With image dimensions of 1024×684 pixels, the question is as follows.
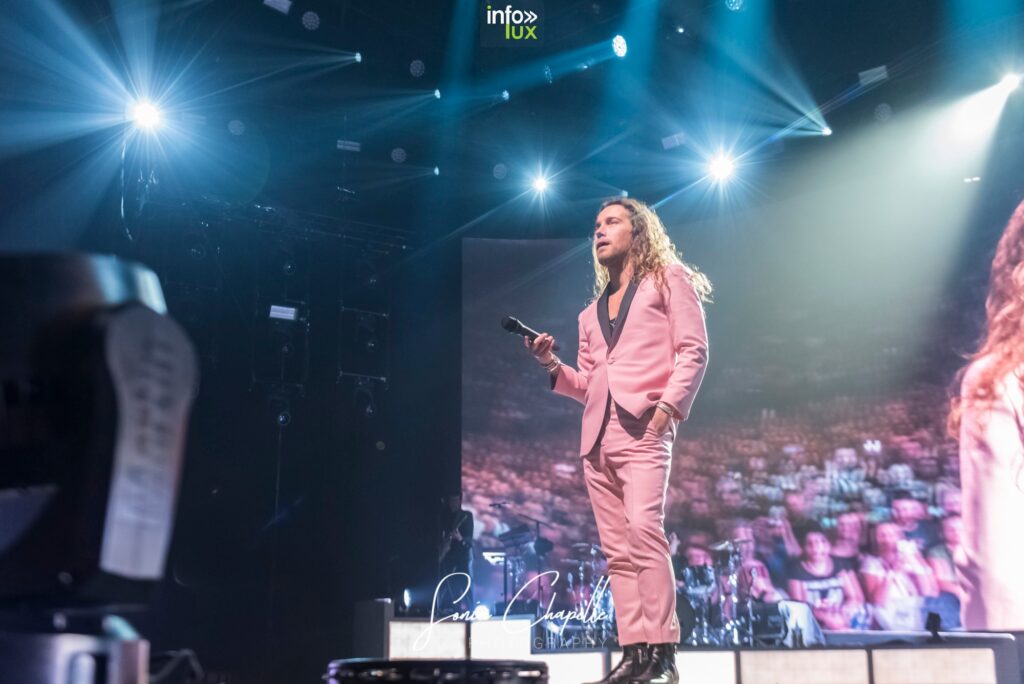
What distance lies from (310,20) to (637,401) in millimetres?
4999

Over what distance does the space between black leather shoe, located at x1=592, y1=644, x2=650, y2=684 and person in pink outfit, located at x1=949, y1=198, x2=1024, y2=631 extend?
178 inches

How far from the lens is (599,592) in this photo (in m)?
7.36

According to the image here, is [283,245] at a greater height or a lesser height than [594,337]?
greater

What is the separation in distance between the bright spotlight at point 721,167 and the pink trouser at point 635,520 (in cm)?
541

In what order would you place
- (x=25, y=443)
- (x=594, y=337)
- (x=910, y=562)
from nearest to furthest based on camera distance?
(x=25, y=443) → (x=594, y=337) → (x=910, y=562)

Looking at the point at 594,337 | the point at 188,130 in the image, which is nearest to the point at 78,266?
the point at 594,337

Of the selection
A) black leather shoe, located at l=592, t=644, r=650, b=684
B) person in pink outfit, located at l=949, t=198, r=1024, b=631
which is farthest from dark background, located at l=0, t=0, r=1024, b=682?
black leather shoe, located at l=592, t=644, r=650, b=684

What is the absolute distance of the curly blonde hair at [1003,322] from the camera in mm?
6711

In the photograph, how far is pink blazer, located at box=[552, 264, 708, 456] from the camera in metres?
3.16

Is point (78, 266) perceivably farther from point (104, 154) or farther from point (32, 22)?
point (104, 154)

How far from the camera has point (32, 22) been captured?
5.42 metres

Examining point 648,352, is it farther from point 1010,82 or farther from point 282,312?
point 1010,82

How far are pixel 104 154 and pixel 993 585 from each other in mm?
6898

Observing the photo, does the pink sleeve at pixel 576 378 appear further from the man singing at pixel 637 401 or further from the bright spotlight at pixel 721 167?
the bright spotlight at pixel 721 167
